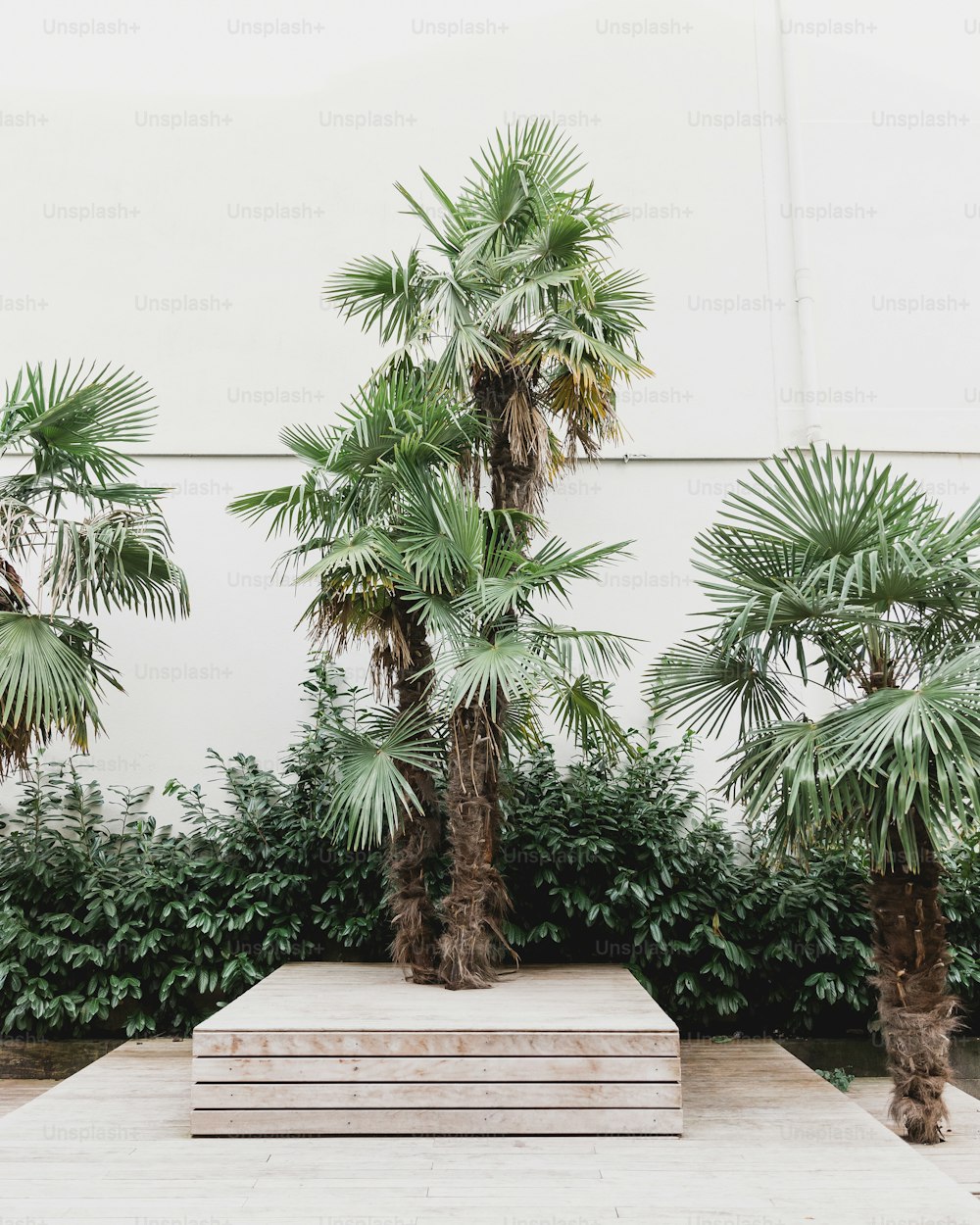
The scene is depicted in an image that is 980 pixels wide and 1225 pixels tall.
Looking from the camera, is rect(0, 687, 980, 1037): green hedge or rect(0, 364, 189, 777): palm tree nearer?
rect(0, 364, 189, 777): palm tree

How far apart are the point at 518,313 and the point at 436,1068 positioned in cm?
316

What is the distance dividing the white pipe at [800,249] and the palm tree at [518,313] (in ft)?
5.23

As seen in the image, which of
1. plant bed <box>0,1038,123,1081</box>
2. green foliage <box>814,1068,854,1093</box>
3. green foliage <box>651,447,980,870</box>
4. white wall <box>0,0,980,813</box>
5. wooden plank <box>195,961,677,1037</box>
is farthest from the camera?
white wall <box>0,0,980,813</box>

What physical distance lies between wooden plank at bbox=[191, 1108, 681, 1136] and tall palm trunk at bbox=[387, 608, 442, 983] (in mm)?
1010

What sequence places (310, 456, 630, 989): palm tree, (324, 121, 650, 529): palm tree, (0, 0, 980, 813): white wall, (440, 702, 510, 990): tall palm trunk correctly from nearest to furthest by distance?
(310, 456, 630, 989): palm tree
(440, 702, 510, 990): tall palm trunk
(324, 121, 650, 529): palm tree
(0, 0, 980, 813): white wall

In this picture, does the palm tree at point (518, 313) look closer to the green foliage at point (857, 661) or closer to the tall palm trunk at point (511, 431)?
the tall palm trunk at point (511, 431)

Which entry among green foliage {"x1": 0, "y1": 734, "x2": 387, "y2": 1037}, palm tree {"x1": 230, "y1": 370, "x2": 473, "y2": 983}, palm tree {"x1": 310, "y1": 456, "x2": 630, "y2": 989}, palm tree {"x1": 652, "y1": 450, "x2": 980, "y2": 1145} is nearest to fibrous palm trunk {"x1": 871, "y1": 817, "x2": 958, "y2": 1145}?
palm tree {"x1": 652, "y1": 450, "x2": 980, "y2": 1145}

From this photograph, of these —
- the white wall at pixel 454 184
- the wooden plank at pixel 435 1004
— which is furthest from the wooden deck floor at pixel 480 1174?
the white wall at pixel 454 184

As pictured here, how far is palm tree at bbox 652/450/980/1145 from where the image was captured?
324 cm

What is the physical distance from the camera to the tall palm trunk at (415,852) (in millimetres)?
4344

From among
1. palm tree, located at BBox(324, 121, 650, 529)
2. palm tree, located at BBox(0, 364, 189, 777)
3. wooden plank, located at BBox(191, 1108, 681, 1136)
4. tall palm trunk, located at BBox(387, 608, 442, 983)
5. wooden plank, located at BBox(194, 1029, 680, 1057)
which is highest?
palm tree, located at BBox(324, 121, 650, 529)

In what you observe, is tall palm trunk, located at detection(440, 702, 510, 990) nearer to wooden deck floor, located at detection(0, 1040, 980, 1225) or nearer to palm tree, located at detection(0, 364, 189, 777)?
wooden deck floor, located at detection(0, 1040, 980, 1225)

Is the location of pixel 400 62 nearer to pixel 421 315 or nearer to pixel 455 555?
pixel 421 315

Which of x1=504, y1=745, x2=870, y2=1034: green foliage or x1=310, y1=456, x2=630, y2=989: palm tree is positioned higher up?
x1=310, y1=456, x2=630, y2=989: palm tree
